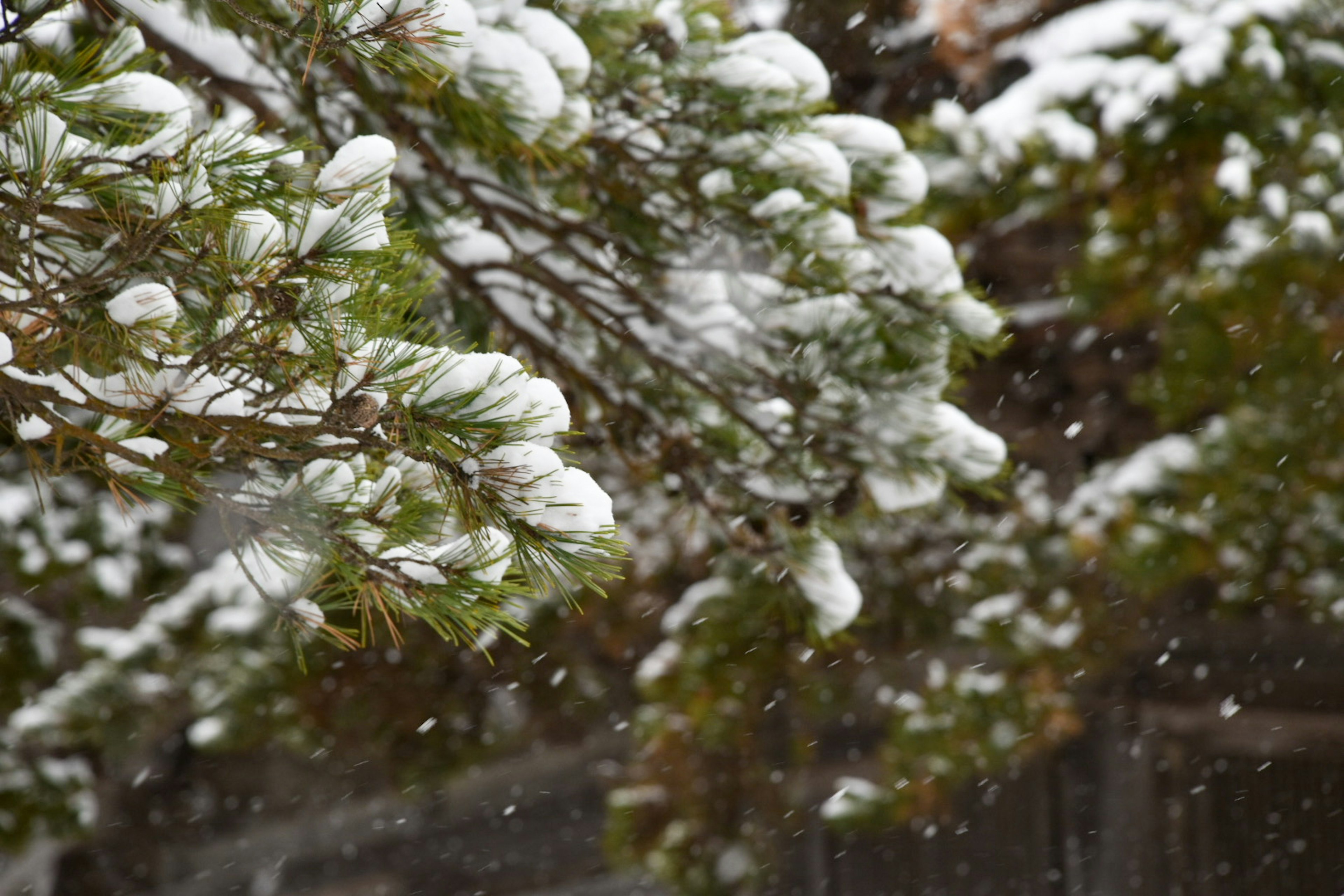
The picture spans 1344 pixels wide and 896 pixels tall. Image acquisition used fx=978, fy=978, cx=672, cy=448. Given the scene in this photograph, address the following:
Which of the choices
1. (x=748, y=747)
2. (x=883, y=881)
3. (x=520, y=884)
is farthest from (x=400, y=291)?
(x=520, y=884)

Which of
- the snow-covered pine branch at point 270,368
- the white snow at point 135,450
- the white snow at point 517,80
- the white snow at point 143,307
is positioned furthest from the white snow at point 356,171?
the white snow at point 517,80

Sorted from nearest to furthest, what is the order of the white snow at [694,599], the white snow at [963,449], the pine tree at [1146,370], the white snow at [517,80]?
the white snow at [517,80] → the white snow at [963,449] → the pine tree at [1146,370] → the white snow at [694,599]

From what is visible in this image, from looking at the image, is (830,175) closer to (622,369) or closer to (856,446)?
(856,446)

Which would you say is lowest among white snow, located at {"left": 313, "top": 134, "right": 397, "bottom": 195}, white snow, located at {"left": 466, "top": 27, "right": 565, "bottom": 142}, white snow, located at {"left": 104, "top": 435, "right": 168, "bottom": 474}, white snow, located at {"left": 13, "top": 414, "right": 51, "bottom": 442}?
white snow, located at {"left": 104, "top": 435, "right": 168, "bottom": 474}

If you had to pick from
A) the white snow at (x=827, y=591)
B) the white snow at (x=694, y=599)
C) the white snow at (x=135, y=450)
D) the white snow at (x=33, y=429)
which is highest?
the white snow at (x=33, y=429)

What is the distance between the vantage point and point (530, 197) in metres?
1.56

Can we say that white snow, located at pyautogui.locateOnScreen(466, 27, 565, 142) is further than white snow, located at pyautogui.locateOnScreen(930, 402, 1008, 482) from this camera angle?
No

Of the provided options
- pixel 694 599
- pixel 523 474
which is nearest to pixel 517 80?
pixel 523 474

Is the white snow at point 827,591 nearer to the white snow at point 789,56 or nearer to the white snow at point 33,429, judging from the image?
the white snow at point 789,56

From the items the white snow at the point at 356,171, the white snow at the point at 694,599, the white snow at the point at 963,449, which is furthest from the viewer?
the white snow at the point at 694,599

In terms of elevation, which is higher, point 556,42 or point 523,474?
point 556,42

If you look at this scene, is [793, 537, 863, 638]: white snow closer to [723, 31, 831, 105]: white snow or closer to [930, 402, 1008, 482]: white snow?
[930, 402, 1008, 482]: white snow

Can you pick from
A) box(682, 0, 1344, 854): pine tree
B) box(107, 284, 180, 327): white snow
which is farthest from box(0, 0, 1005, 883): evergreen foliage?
box(682, 0, 1344, 854): pine tree

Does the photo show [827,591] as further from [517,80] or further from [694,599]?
[694,599]
